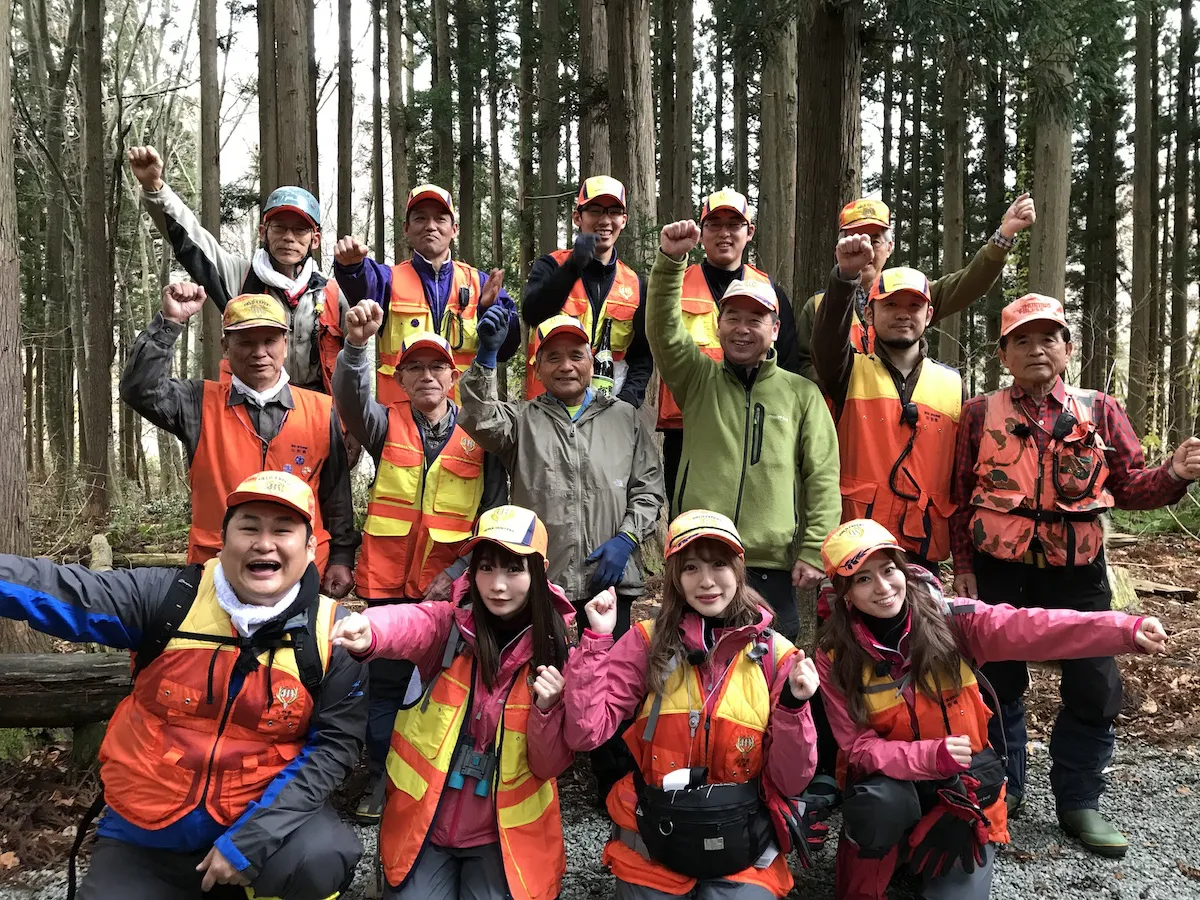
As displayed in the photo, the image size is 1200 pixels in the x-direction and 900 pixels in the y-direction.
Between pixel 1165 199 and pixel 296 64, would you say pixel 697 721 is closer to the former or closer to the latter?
pixel 296 64

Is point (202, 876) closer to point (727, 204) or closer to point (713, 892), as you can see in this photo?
point (713, 892)

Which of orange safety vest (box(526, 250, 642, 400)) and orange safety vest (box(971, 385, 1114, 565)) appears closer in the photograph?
orange safety vest (box(971, 385, 1114, 565))

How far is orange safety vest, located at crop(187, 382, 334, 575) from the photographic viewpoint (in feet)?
12.7

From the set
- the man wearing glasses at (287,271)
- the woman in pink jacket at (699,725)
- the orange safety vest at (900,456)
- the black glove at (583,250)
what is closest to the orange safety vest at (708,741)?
the woman in pink jacket at (699,725)

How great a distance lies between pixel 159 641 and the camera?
298cm

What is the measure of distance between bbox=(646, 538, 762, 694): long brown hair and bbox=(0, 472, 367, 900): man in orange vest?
1191mm

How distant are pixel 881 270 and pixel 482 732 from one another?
3.30 metres

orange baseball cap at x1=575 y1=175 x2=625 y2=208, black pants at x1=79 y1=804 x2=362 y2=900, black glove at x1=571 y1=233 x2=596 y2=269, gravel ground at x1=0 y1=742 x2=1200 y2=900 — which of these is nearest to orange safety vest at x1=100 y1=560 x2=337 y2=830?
black pants at x1=79 y1=804 x2=362 y2=900

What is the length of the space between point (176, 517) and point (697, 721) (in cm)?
1127

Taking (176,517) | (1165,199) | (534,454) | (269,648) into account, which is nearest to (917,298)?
(534,454)

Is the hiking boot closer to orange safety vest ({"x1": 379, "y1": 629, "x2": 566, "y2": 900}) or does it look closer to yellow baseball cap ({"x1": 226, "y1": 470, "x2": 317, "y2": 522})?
orange safety vest ({"x1": 379, "y1": 629, "x2": 566, "y2": 900})

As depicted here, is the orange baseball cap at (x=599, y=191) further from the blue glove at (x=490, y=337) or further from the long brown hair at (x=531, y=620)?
the long brown hair at (x=531, y=620)

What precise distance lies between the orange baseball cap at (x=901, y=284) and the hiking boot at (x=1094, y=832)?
2.57 meters

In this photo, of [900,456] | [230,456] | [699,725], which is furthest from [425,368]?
[900,456]
